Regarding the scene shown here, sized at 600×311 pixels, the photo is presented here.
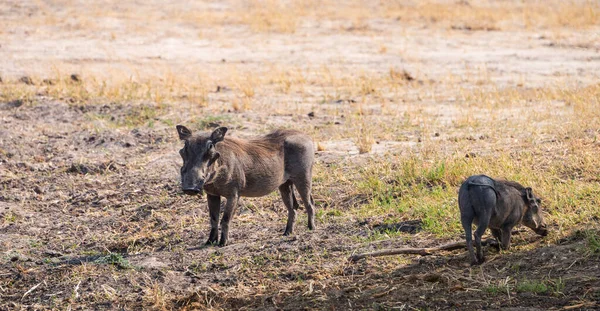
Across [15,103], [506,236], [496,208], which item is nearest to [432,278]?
[496,208]

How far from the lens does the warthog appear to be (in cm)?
630

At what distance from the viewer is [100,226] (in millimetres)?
8320

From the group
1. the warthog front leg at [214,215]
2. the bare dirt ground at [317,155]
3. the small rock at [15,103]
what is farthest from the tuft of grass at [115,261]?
the small rock at [15,103]

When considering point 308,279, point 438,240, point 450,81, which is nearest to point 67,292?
point 308,279

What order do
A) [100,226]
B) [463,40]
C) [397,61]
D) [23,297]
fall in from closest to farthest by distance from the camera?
[23,297]
[100,226]
[397,61]
[463,40]

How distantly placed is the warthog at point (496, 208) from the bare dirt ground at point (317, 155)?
16 cm

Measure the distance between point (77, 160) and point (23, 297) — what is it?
3961 mm

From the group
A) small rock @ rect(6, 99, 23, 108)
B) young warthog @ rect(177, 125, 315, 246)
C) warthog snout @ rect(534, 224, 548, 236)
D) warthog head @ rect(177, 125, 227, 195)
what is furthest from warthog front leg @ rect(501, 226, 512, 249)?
small rock @ rect(6, 99, 23, 108)

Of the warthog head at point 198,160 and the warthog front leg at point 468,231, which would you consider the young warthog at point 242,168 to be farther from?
the warthog front leg at point 468,231

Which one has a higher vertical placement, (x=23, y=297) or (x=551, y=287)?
(x=551, y=287)

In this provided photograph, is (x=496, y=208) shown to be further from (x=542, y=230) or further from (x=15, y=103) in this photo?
(x=15, y=103)

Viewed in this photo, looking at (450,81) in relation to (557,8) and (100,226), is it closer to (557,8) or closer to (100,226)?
(100,226)

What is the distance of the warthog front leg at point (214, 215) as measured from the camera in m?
7.38

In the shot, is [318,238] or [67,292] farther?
Result: [318,238]
